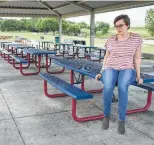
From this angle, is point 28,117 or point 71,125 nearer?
point 71,125

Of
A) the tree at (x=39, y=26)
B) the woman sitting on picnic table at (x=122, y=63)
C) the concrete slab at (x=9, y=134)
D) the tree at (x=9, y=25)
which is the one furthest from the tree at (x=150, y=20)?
the tree at (x=39, y=26)

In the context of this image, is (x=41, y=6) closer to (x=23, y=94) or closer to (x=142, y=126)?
(x=23, y=94)

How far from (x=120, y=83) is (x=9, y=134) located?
55.3 inches

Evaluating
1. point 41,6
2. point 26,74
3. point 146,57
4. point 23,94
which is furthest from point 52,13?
point 23,94

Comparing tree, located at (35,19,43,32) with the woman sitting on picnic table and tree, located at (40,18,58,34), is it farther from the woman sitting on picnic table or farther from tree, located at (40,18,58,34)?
the woman sitting on picnic table

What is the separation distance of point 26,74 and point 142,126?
14.1 ft

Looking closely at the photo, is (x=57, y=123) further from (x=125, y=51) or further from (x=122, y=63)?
(x=125, y=51)

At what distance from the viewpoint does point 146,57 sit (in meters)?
12.7

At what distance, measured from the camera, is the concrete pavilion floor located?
282 cm

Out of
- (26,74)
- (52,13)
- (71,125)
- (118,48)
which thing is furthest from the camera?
(52,13)

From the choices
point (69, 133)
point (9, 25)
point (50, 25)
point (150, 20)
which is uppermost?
point (50, 25)

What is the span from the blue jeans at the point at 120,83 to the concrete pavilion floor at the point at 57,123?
303 millimetres

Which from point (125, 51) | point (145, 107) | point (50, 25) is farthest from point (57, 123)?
point (50, 25)

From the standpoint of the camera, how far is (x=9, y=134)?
2.94 m
